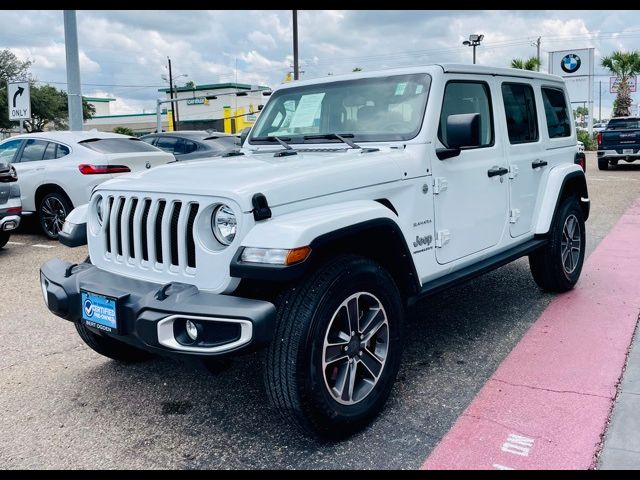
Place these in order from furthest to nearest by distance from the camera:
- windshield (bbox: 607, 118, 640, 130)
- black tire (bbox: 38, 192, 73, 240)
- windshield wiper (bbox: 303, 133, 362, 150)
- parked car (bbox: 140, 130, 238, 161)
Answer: windshield (bbox: 607, 118, 640, 130), parked car (bbox: 140, 130, 238, 161), black tire (bbox: 38, 192, 73, 240), windshield wiper (bbox: 303, 133, 362, 150)

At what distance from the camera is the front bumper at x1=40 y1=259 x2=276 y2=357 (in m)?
2.66

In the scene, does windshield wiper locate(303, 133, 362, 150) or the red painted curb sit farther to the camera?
windshield wiper locate(303, 133, 362, 150)

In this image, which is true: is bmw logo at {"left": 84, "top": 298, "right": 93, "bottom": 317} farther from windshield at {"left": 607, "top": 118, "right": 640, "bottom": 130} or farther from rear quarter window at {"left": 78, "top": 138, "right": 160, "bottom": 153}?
windshield at {"left": 607, "top": 118, "right": 640, "bottom": 130}

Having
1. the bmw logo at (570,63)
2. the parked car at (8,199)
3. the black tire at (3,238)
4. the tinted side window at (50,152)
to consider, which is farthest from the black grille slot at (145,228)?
the bmw logo at (570,63)

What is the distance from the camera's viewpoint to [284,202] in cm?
298

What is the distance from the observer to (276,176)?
307 centimetres

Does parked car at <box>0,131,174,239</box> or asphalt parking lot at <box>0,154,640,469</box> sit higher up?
parked car at <box>0,131,174,239</box>

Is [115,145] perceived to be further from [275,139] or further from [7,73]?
[7,73]

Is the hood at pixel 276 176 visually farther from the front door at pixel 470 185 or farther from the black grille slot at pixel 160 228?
the front door at pixel 470 185

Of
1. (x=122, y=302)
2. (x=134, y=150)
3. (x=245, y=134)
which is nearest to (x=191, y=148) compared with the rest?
(x=134, y=150)

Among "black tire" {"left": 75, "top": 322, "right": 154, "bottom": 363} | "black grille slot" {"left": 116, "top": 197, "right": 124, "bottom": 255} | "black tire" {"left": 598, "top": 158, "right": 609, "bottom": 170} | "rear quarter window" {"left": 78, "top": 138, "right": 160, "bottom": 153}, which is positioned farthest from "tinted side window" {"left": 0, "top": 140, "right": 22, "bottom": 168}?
"black tire" {"left": 598, "top": 158, "right": 609, "bottom": 170}

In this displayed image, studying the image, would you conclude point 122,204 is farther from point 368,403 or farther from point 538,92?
point 538,92

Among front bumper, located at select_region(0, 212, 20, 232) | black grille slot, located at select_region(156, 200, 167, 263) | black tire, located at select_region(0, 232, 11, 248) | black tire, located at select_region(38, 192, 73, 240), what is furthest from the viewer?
black tire, located at select_region(38, 192, 73, 240)

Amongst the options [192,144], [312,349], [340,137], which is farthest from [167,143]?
[312,349]
